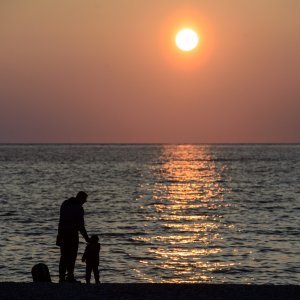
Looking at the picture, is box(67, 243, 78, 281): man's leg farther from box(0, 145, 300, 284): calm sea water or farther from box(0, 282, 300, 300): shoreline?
box(0, 145, 300, 284): calm sea water

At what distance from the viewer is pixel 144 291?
14.2 m

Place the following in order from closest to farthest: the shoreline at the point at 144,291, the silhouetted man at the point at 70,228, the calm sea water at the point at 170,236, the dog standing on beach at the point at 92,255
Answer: the shoreline at the point at 144,291 → the silhouetted man at the point at 70,228 → the dog standing on beach at the point at 92,255 → the calm sea water at the point at 170,236

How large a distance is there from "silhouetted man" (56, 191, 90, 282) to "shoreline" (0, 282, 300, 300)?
189cm

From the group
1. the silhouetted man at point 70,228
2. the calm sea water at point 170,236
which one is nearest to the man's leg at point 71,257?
the silhouetted man at point 70,228

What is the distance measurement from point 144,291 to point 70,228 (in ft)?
9.46

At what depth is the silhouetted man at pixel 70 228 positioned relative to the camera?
1642cm

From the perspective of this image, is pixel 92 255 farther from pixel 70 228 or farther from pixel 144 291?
pixel 144 291

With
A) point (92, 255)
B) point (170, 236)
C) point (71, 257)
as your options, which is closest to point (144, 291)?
point (92, 255)

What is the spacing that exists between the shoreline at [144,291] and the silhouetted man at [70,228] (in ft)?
6.19

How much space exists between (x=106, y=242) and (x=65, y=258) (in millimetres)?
16171

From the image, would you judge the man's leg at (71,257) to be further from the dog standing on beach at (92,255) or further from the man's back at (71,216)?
the man's back at (71,216)

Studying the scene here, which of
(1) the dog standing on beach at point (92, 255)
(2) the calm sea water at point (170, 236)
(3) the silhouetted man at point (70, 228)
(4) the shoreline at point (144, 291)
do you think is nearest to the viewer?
(4) the shoreline at point (144, 291)

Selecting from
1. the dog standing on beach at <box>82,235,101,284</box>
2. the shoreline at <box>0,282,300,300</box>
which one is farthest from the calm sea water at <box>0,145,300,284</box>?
the shoreline at <box>0,282,300,300</box>

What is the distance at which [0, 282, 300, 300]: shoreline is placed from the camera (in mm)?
13773
